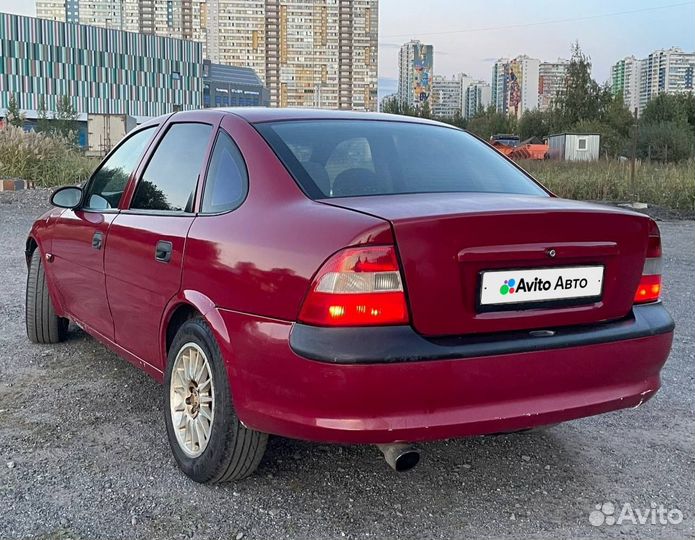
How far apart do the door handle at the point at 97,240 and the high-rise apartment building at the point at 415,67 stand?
116m

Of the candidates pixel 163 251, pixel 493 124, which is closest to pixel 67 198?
pixel 163 251

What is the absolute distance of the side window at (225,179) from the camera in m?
2.96

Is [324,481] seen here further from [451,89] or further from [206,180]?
[451,89]

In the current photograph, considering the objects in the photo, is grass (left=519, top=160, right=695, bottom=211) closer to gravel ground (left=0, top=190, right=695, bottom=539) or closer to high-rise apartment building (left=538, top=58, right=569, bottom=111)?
gravel ground (left=0, top=190, right=695, bottom=539)

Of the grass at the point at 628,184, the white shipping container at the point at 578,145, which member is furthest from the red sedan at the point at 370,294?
the white shipping container at the point at 578,145

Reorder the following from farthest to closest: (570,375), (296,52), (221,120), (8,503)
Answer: (296,52)
(221,120)
(8,503)
(570,375)

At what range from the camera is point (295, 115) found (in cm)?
344

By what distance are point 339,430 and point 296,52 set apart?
4619 inches

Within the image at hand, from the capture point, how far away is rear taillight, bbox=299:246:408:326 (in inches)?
93.7

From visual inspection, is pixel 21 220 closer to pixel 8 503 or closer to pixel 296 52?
pixel 8 503

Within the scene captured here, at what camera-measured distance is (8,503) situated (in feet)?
9.25

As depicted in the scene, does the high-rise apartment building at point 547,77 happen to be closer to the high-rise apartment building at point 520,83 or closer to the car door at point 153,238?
the high-rise apartment building at point 520,83

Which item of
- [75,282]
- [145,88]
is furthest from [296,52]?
[75,282]

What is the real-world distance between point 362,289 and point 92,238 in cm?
219
